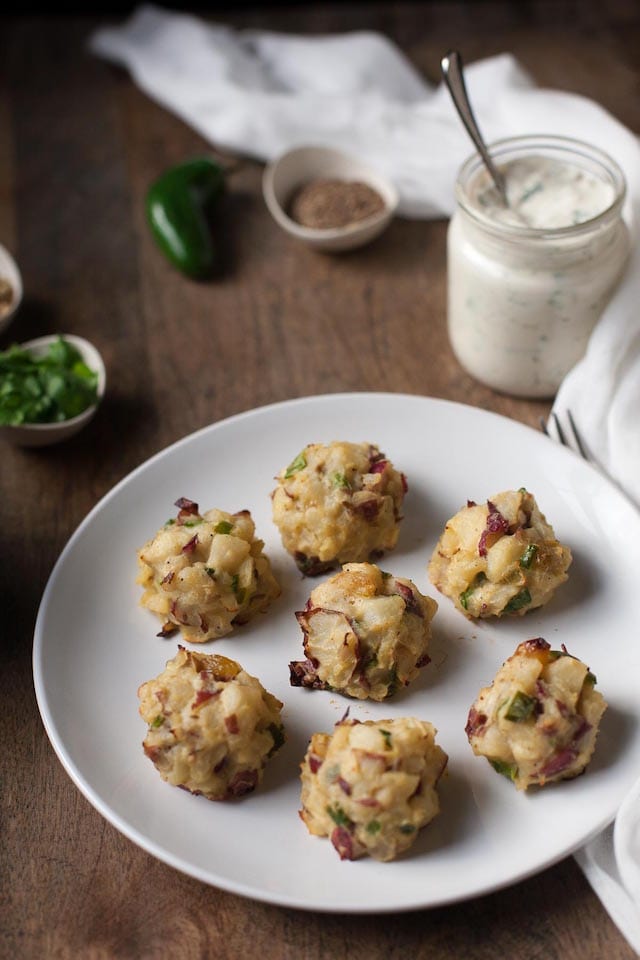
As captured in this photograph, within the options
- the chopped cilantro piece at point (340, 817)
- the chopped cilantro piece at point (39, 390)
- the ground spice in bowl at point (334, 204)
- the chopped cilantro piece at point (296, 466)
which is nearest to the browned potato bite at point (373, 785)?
the chopped cilantro piece at point (340, 817)

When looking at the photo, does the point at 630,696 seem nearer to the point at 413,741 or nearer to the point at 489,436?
the point at 413,741

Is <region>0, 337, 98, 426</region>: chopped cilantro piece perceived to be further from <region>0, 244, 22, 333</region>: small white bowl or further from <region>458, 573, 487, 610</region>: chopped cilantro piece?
<region>458, 573, 487, 610</region>: chopped cilantro piece

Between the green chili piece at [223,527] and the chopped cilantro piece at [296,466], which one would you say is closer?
the green chili piece at [223,527]

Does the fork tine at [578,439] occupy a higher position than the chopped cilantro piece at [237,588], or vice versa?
the fork tine at [578,439]

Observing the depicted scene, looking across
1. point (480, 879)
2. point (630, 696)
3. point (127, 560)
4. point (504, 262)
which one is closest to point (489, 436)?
point (504, 262)

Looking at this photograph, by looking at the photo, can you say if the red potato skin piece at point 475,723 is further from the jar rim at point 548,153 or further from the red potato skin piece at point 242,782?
the jar rim at point 548,153

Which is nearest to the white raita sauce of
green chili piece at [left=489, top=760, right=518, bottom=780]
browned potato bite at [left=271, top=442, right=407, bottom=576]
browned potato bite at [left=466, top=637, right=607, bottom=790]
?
browned potato bite at [left=271, top=442, right=407, bottom=576]
